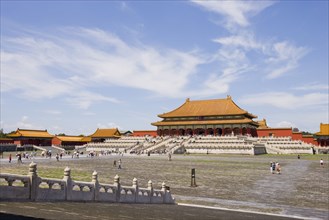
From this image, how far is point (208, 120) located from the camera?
8431 cm

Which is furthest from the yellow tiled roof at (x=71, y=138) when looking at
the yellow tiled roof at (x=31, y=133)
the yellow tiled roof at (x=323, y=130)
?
the yellow tiled roof at (x=323, y=130)

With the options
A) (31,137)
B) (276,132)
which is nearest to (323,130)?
(276,132)

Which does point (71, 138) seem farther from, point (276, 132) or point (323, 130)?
point (323, 130)

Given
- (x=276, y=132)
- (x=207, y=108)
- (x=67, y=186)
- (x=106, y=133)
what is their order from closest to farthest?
(x=67, y=186) < (x=276, y=132) < (x=207, y=108) < (x=106, y=133)

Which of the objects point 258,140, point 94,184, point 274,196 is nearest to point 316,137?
point 258,140

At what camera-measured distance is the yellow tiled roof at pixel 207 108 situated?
83.2 meters

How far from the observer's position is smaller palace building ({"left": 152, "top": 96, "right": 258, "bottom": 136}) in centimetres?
7950

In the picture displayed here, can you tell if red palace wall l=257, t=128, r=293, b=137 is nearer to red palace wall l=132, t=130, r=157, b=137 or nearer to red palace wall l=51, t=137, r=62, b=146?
red palace wall l=132, t=130, r=157, b=137

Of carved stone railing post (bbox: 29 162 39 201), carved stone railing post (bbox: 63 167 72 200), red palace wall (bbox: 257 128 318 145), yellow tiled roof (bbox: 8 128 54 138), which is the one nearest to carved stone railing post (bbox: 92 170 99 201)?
carved stone railing post (bbox: 63 167 72 200)

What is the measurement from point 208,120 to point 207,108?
526 cm

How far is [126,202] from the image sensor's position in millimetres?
14703

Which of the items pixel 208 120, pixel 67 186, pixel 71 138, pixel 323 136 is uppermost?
pixel 208 120

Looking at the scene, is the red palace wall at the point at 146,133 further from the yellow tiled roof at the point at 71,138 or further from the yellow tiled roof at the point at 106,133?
the yellow tiled roof at the point at 71,138

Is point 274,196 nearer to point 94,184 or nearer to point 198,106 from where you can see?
point 94,184
